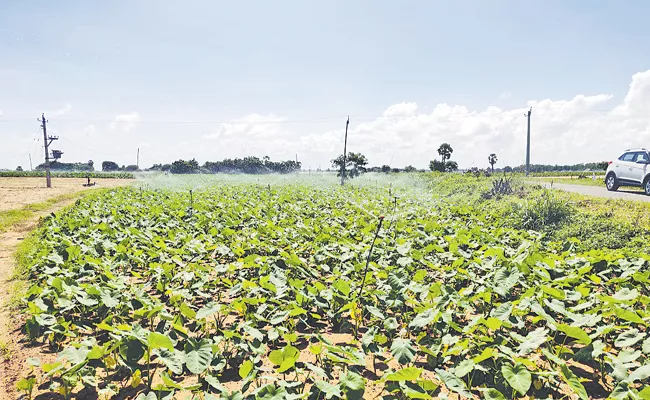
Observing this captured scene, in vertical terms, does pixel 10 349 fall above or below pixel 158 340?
below

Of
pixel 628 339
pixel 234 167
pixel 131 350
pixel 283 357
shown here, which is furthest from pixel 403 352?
pixel 234 167

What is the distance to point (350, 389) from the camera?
2582 mm

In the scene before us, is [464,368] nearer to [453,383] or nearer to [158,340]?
[453,383]

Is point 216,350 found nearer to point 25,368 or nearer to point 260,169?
point 25,368

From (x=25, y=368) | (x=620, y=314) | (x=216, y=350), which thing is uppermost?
(x=620, y=314)

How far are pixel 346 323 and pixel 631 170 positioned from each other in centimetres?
1629

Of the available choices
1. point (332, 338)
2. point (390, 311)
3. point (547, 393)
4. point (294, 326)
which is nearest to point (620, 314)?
point (547, 393)

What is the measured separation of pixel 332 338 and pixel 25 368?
9.86 ft

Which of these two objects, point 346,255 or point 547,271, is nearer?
point 547,271

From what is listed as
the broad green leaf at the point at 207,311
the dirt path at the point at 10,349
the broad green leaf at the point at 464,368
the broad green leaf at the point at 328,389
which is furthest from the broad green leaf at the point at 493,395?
the dirt path at the point at 10,349

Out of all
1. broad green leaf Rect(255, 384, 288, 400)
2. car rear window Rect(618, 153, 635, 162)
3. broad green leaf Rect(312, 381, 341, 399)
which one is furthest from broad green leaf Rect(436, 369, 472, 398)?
car rear window Rect(618, 153, 635, 162)

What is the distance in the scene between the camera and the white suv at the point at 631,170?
14220mm

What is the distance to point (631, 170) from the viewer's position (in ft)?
49.1

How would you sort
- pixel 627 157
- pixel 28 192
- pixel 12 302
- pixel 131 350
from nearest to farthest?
pixel 131 350
pixel 12 302
pixel 627 157
pixel 28 192
